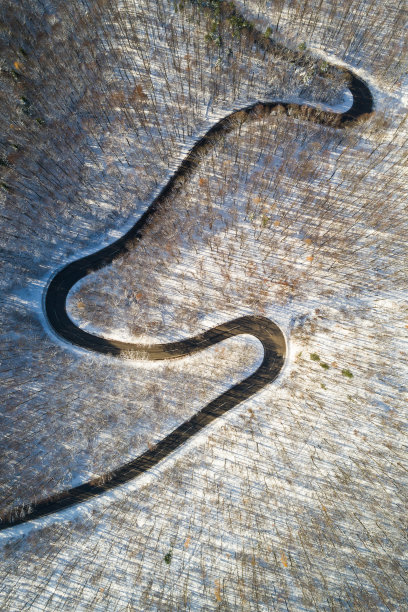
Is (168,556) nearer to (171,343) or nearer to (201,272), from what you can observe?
(171,343)

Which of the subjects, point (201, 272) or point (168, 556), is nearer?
point (168, 556)

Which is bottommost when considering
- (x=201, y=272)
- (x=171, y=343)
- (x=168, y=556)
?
(x=168, y=556)

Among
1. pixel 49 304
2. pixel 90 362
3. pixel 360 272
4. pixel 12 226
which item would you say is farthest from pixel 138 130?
pixel 360 272

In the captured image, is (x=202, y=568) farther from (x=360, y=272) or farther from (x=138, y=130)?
(x=138, y=130)

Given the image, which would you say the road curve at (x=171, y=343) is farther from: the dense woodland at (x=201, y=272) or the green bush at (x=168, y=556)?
the green bush at (x=168, y=556)

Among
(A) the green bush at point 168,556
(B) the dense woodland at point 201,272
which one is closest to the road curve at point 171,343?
(B) the dense woodland at point 201,272

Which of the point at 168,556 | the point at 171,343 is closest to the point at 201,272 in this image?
the point at 171,343
